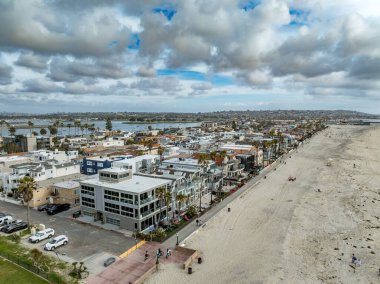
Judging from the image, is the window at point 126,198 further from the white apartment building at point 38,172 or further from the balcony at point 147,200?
the white apartment building at point 38,172

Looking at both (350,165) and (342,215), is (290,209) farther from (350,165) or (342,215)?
(350,165)

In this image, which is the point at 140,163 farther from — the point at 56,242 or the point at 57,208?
the point at 56,242

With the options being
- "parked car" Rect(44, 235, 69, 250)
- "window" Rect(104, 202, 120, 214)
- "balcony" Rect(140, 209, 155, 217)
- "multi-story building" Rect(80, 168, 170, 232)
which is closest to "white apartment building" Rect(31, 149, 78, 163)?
"multi-story building" Rect(80, 168, 170, 232)

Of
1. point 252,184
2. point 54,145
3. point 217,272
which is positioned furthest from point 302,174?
point 54,145

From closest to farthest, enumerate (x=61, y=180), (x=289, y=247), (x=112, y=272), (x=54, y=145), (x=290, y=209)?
1. (x=112, y=272)
2. (x=289, y=247)
3. (x=290, y=209)
4. (x=61, y=180)
5. (x=54, y=145)

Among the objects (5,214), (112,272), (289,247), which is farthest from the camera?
(5,214)
